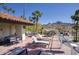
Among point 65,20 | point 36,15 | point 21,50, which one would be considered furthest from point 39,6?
point 21,50

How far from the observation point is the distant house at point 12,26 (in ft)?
29.9

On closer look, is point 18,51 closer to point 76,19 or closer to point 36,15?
point 36,15

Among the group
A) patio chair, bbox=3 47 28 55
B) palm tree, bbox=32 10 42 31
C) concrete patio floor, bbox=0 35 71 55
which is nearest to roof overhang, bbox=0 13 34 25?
palm tree, bbox=32 10 42 31

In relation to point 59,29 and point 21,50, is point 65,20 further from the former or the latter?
point 21,50

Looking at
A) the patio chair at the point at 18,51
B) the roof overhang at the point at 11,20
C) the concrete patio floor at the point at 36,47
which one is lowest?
the patio chair at the point at 18,51

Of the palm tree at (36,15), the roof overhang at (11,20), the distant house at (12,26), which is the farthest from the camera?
the distant house at (12,26)

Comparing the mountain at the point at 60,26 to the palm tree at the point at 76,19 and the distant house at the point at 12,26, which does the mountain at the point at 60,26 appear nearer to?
the palm tree at the point at 76,19

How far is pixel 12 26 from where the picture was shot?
9.79 meters

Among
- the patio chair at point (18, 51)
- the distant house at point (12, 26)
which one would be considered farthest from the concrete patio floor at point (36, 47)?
the distant house at point (12, 26)

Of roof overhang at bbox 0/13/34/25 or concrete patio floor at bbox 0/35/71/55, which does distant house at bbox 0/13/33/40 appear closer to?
roof overhang at bbox 0/13/34/25

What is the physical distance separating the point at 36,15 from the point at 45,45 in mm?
1166

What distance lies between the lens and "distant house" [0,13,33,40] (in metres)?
9.10

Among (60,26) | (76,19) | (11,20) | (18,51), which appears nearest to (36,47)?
(18,51)

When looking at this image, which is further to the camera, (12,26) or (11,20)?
(12,26)
